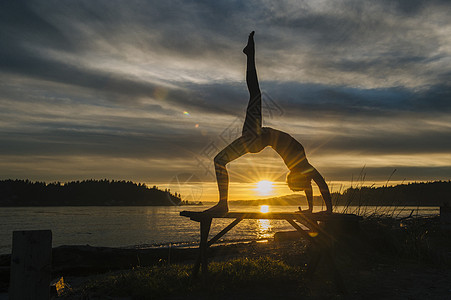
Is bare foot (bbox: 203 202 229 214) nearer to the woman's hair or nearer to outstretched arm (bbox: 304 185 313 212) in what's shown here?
the woman's hair

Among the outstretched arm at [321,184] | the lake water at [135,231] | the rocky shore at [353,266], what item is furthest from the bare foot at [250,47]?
the lake water at [135,231]

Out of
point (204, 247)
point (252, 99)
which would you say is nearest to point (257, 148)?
point (252, 99)

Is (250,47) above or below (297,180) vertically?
above

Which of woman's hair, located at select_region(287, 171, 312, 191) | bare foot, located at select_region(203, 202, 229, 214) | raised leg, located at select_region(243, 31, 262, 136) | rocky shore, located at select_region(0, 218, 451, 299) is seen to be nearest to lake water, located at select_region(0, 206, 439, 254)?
rocky shore, located at select_region(0, 218, 451, 299)

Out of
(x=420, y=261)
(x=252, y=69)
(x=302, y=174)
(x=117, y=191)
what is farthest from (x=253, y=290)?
(x=117, y=191)

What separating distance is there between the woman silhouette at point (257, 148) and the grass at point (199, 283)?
1.52 metres

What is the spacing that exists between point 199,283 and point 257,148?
9.70 ft

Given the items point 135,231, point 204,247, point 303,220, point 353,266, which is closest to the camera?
point 303,220

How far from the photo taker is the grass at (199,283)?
234 inches

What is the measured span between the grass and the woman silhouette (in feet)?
4.97

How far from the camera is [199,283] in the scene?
6.48 meters

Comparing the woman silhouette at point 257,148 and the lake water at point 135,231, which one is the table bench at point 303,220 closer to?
the woman silhouette at point 257,148

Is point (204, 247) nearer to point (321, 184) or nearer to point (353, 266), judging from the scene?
point (321, 184)

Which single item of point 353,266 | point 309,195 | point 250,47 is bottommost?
point 353,266
